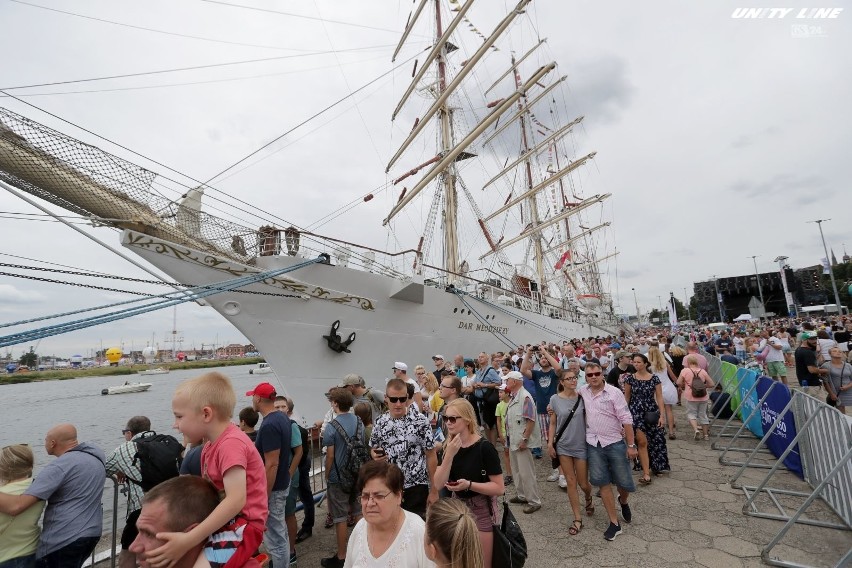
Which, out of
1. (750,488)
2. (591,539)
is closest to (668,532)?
(591,539)

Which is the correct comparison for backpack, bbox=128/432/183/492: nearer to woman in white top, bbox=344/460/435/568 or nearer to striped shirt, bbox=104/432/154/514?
striped shirt, bbox=104/432/154/514

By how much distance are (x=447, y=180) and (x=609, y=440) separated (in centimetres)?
1552

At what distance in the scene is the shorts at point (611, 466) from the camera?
3.71m

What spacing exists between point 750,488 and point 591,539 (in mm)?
2167

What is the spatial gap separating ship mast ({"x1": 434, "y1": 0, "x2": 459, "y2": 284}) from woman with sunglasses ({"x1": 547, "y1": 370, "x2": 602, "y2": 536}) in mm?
9796

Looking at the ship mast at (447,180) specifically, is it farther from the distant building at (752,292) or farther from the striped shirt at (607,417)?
the distant building at (752,292)

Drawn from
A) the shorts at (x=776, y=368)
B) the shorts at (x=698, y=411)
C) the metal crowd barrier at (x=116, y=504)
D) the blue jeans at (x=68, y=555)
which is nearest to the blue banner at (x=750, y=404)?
the shorts at (x=698, y=411)

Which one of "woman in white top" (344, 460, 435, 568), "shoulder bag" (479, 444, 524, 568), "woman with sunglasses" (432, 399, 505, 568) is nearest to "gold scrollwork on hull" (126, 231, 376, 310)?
"woman with sunglasses" (432, 399, 505, 568)

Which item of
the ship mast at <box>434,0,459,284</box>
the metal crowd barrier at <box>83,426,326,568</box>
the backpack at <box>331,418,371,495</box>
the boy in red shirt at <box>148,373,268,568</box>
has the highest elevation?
the ship mast at <box>434,0,459,284</box>

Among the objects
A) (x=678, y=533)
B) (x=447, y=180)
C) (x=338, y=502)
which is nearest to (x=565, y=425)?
(x=678, y=533)

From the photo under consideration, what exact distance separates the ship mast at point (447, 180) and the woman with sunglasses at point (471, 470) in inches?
440

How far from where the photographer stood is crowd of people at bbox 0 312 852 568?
148cm

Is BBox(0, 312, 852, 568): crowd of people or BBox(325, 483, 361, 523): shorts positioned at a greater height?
BBox(0, 312, 852, 568): crowd of people

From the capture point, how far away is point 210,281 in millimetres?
8156
